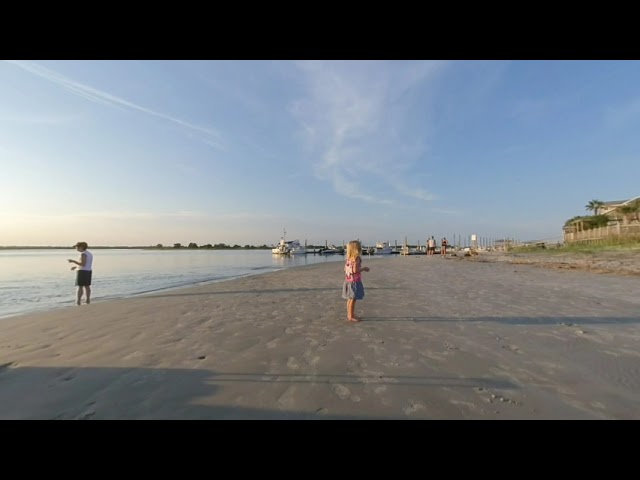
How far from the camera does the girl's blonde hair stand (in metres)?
7.16

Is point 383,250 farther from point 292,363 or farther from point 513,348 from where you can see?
point 292,363

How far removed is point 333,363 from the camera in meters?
4.13

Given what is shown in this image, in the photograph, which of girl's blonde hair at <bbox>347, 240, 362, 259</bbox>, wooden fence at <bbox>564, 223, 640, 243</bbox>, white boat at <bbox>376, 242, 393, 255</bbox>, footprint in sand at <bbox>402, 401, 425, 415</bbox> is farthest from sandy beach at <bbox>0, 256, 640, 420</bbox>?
white boat at <bbox>376, 242, 393, 255</bbox>

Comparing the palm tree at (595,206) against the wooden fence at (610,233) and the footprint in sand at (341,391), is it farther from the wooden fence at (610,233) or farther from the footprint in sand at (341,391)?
the footprint in sand at (341,391)

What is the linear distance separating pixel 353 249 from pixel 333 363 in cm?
357

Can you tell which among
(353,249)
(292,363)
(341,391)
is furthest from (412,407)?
(353,249)

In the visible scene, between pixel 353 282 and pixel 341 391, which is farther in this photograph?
pixel 353 282

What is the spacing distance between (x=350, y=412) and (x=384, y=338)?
2711mm

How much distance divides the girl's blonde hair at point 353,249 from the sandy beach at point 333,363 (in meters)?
1.59

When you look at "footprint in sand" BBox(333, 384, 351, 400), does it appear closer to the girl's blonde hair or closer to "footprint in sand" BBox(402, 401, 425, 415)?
"footprint in sand" BBox(402, 401, 425, 415)

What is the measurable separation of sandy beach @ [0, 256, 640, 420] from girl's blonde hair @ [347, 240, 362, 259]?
5.22 ft
